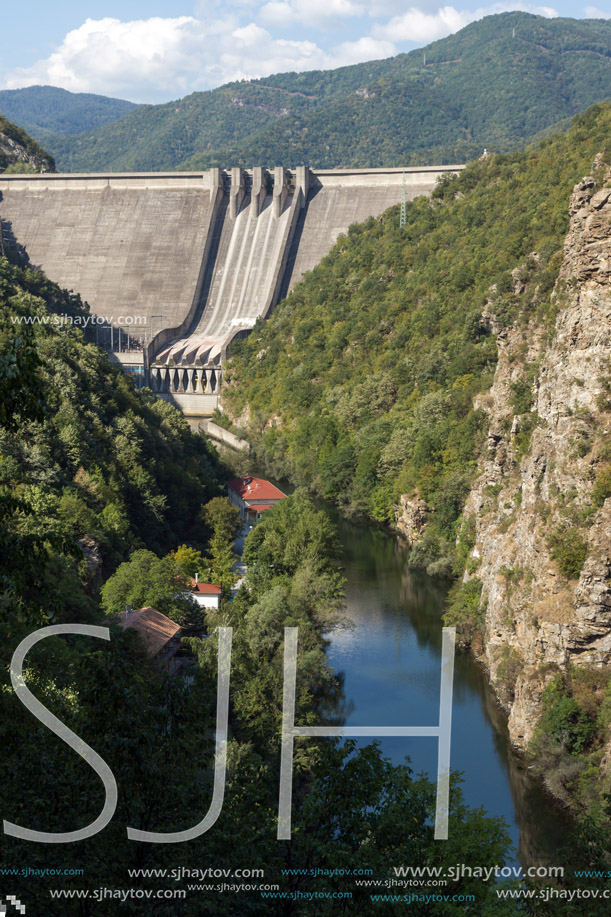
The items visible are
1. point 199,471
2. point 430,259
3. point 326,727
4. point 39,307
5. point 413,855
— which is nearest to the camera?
point 413,855

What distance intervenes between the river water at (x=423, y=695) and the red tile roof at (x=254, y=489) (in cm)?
1147

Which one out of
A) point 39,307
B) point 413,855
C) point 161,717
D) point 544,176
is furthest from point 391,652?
point 544,176

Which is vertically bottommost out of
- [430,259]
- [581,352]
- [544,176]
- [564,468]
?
[564,468]

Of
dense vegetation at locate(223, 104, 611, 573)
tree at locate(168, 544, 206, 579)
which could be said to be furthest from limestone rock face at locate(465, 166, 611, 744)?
tree at locate(168, 544, 206, 579)

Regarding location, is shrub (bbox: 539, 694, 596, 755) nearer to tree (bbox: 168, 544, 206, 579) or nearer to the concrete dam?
tree (bbox: 168, 544, 206, 579)

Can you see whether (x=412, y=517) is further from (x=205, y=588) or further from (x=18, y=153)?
(x=18, y=153)

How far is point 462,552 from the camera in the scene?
46.5 metres

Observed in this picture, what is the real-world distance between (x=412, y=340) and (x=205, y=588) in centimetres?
3290

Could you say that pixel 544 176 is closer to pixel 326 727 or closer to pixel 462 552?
pixel 462 552

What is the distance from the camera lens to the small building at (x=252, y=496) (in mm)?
59500

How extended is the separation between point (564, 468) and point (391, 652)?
10042 millimetres

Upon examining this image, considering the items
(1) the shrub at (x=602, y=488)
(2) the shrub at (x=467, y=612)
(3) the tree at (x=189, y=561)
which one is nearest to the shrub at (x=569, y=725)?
(1) the shrub at (x=602, y=488)

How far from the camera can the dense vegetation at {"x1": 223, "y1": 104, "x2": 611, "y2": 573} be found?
56.3 m

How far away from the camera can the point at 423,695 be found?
34406 mm
